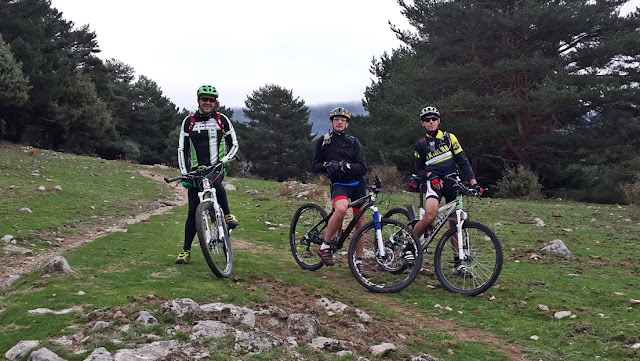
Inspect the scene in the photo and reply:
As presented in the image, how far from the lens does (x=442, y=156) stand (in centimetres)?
714

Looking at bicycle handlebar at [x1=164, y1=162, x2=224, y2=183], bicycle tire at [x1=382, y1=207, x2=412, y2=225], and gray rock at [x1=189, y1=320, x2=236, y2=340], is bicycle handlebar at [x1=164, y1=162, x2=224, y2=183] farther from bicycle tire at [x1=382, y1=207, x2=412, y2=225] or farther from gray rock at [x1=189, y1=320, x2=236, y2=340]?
bicycle tire at [x1=382, y1=207, x2=412, y2=225]

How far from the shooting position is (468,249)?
21.6 feet

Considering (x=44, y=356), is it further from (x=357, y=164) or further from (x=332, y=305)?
(x=357, y=164)

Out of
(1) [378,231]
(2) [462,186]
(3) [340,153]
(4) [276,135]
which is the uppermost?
(4) [276,135]

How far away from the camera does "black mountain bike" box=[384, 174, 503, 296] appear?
6.25 metres

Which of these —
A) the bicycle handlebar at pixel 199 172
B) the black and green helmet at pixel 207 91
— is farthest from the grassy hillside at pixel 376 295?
the black and green helmet at pixel 207 91

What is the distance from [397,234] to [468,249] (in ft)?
3.26

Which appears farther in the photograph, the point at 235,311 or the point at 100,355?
the point at 235,311

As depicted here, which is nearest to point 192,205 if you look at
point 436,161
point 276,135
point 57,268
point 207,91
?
point 207,91

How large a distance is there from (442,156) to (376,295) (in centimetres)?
235

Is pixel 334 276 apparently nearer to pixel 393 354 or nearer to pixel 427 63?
pixel 393 354

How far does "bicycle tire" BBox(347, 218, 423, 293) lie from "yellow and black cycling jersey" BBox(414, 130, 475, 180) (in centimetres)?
103

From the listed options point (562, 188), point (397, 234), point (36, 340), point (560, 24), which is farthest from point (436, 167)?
point (562, 188)

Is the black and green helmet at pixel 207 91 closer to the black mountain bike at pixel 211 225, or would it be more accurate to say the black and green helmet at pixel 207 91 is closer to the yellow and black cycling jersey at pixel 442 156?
the black mountain bike at pixel 211 225
